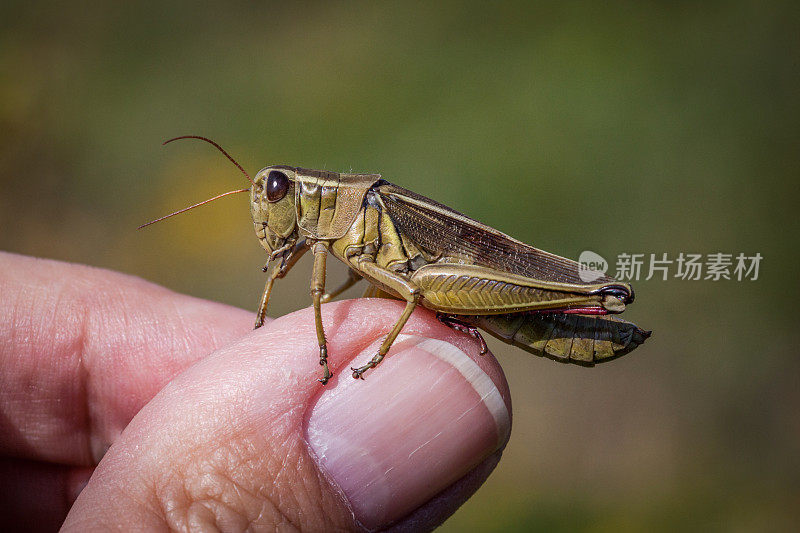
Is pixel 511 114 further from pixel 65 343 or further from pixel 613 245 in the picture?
pixel 65 343

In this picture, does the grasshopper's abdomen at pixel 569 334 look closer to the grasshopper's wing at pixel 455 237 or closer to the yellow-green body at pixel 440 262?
the yellow-green body at pixel 440 262

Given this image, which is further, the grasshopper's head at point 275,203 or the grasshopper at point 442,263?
the grasshopper's head at point 275,203

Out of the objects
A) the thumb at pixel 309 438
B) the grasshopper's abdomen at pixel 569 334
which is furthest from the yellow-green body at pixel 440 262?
the thumb at pixel 309 438

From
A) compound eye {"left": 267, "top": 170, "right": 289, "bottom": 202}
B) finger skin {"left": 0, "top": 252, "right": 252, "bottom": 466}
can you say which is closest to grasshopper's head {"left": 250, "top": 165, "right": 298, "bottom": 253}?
compound eye {"left": 267, "top": 170, "right": 289, "bottom": 202}

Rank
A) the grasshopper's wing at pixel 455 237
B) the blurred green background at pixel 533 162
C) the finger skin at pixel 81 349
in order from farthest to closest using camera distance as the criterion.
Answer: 1. the blurred green background at pixel 533 162
2. the finger skin at pixel 81 349
3. the grasshopper's wing at pixel 455 237

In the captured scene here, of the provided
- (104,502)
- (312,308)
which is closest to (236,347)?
(312,308)

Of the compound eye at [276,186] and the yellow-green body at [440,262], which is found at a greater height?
the compound eye at [276,186]

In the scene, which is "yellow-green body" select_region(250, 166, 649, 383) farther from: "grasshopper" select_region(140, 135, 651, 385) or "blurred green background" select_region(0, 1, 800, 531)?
"blurred green background" select_region(0, 1, 800, 531)
